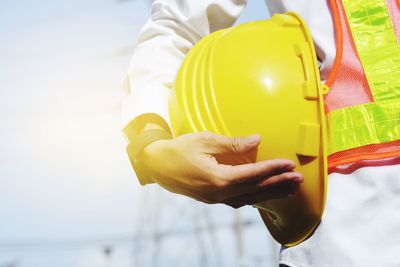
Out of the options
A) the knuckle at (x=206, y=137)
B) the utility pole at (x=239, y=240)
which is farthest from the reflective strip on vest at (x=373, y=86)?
the utility pole at (x=239, y=240)

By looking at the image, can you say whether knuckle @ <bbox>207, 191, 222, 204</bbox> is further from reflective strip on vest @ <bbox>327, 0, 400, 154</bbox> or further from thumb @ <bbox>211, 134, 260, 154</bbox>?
reflective strip on vest @ <bbox>327, 0, 400, 154</bbox>

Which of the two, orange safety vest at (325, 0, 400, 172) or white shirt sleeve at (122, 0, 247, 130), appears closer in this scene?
orange safety vest at (325, 0, 400, 172)

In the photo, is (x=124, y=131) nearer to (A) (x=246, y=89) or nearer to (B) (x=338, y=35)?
(A) (x=246, y=89)

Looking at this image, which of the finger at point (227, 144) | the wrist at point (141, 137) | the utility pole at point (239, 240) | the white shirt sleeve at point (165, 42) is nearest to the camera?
the finger at point (227, 144)

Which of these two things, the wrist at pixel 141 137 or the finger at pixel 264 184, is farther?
the wrist at pixel 141 137

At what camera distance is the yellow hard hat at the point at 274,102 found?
1254mm

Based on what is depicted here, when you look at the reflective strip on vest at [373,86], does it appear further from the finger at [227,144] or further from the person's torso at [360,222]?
the finger at [227,144]

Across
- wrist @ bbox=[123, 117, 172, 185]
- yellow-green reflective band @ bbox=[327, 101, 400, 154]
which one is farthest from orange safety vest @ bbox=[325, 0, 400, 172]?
wrist @ bbox=[123, 117, 172, 185]

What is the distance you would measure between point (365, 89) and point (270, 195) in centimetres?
34

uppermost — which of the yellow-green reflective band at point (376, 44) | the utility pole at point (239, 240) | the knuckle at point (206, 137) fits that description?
the yellow-green reflective band at point (376, 44)

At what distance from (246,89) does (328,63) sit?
21 cm

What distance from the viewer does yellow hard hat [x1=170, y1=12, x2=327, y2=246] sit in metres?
1.25

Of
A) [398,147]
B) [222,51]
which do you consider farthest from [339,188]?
[222,51]

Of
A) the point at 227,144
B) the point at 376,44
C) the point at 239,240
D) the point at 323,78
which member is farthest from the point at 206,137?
the point at 239,240
